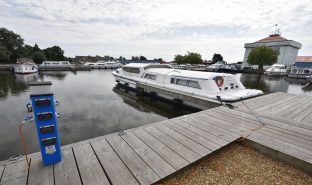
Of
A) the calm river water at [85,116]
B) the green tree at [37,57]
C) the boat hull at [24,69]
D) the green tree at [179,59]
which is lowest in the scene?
the calm river water at [85,116]

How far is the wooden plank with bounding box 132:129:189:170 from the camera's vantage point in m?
2.92

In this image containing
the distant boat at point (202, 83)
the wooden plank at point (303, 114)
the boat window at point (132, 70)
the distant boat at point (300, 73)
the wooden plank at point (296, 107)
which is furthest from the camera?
the distant boat at point (300, 73)

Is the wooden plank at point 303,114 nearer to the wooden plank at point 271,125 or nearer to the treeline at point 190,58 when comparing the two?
the wooden plank at point 271,125

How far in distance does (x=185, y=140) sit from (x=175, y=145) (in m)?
0.35

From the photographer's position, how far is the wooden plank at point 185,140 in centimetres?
333

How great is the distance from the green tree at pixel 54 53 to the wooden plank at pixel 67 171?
2591 inches

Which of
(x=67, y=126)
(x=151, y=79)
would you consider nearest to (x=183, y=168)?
(x=67, y=126)

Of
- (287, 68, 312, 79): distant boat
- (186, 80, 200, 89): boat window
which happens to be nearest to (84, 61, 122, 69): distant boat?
(186, 80, 200, 89): boat window

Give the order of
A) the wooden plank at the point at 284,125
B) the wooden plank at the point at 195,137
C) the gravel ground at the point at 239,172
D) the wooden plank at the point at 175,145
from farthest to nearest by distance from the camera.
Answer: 1. the wooden plank at the point at 284,125
2. the wooden plank at the point at 195,137
3. the wooden plank at the point at 175,145
4. the gravel ground at the point at 239,172

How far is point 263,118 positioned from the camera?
17.6ft

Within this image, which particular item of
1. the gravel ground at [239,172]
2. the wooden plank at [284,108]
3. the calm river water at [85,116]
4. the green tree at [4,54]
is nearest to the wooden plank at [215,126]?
the gravel ground at [239,172]

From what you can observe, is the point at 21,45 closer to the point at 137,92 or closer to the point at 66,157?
the point at 137,92

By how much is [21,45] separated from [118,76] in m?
42.0

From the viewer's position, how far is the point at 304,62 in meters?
54.9
